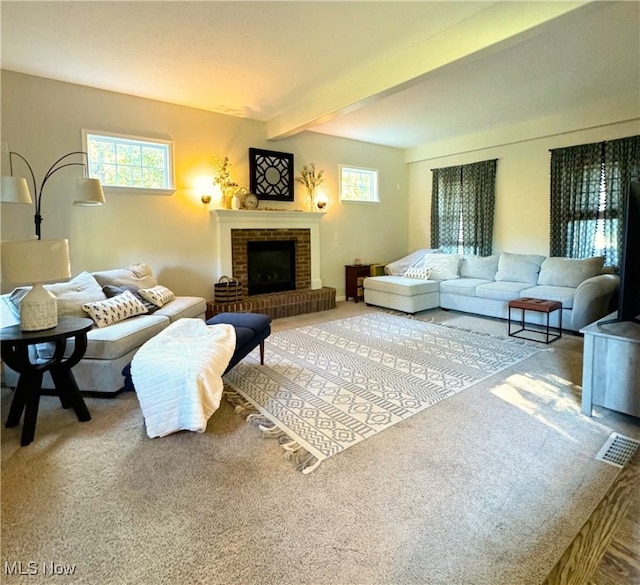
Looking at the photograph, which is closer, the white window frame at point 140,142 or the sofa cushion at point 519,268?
the white window frame at point 140,142

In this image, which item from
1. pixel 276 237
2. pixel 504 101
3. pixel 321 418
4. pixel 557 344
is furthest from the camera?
pixel 276 237

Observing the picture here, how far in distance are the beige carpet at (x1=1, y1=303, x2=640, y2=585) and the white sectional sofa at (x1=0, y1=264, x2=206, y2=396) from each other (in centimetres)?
34

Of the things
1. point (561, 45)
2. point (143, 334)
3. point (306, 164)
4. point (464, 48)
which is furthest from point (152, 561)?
point (306, 164)

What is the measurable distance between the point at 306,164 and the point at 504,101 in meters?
2.85

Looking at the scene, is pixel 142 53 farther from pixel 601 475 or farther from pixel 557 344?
pixel 557 344

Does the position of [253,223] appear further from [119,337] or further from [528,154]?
[528,154]

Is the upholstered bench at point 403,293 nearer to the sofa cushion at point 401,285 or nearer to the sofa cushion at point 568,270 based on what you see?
the sofa cushion at point 401,285

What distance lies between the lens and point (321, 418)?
2.50m

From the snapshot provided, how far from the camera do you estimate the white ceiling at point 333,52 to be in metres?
2.72

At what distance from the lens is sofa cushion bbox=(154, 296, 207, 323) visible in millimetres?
3734

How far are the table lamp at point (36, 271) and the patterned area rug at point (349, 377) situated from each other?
4.35 ft


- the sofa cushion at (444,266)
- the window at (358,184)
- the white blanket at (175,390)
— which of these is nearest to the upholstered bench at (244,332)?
the white blanket at (175,390)

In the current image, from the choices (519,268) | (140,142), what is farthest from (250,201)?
(519,268)

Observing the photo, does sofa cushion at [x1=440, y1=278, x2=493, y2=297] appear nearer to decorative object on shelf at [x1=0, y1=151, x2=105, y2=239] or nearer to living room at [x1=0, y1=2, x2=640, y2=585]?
living room at [x1=0, y1=2, x2=640, y2=585]
